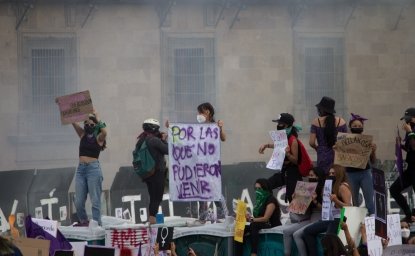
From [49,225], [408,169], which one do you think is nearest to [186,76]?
[408,169]

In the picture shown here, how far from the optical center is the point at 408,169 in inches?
663

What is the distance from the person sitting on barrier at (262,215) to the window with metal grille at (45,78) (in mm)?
9650

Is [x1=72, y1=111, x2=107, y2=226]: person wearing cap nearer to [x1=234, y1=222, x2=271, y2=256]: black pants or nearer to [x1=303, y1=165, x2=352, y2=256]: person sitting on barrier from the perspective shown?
[x1=234, y1=222, x2=271, y2=256]: black pants

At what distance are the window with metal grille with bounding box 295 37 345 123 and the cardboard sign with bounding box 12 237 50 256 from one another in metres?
13.0

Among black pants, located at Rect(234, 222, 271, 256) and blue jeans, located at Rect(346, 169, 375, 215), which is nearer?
black pants, located at Rect(234, 222, 271, 256)

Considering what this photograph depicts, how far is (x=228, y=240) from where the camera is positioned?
54.1 feet

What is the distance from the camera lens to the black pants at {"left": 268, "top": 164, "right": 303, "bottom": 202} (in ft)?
55.1

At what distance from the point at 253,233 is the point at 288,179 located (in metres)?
0.96

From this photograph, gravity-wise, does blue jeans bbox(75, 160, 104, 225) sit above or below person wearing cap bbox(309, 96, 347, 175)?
below

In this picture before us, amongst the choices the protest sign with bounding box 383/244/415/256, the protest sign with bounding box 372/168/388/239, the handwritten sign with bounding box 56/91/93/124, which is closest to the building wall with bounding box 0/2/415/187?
the handwritten sign with bounding box 56/91/93/124

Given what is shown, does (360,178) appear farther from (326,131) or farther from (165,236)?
(165,236)

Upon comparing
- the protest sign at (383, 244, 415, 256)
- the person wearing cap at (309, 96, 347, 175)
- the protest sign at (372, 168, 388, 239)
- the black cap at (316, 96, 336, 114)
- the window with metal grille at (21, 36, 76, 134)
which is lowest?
the protest sign at (383, 244, 415, 256)

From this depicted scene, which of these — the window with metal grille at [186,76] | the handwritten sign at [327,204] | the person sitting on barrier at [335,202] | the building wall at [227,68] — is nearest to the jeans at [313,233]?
the person sitting on barrier at [335,202]

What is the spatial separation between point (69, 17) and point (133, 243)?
1001 cm
